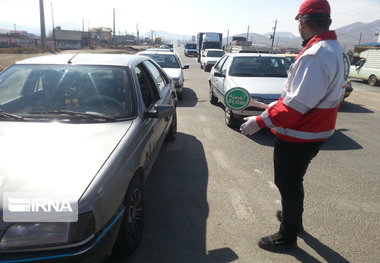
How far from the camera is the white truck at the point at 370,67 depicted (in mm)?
15500

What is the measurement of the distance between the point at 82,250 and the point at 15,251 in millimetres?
350

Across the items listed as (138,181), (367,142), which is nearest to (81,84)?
(138,181)

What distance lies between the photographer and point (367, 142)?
5.84 m

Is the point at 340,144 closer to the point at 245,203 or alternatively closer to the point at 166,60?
the point at 245,203

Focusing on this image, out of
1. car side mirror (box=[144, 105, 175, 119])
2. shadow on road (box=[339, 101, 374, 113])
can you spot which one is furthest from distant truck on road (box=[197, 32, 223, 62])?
car side mirror (box=[144, 105, 175, 119])

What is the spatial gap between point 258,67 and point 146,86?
4285mm

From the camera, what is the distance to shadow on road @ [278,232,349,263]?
254 cm

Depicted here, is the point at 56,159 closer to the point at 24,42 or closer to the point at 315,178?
the point at 315,178

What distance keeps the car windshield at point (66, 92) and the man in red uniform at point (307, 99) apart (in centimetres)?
138

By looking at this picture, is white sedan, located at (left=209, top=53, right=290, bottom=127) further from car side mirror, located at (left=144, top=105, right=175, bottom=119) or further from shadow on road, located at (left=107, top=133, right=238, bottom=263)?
car side mirror, located at (left=144, top=105, right=175, bottom=119)

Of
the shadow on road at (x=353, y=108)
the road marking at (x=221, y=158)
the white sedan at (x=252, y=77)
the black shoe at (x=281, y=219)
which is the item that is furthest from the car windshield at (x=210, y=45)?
the black shoe at (x=281, y=219)

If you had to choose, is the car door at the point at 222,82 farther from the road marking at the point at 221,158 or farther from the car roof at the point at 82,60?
the car roof at the point at 82,60

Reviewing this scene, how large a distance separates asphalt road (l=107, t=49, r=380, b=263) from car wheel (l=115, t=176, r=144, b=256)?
130 millimetres

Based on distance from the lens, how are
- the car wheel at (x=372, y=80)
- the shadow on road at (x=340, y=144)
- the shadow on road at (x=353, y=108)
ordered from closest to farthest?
the shadow on road at (x=340, y=144), the shadow on road at (x=353, y=108), the car wheel at (x=372, y=80)
